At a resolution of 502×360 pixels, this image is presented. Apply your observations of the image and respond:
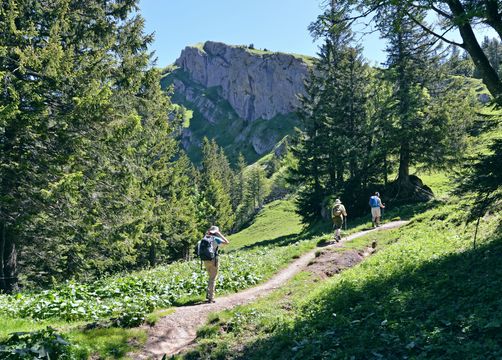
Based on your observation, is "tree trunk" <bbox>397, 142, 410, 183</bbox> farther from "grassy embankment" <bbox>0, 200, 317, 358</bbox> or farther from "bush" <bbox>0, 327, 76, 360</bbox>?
"bush" <bbox>0, 327, 76, 360</bbox>

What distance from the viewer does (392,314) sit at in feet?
25.5

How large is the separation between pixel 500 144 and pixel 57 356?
1020 centimetres

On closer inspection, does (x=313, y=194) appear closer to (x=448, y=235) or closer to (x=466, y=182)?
(x=448, y=235)

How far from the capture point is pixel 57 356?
760cm

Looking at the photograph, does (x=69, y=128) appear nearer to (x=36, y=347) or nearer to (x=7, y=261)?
(x=7, y=261)

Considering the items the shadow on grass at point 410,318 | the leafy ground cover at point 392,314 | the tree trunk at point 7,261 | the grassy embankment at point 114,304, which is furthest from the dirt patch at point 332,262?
the tree trunk at point 7,261

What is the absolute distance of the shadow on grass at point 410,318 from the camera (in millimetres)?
6004

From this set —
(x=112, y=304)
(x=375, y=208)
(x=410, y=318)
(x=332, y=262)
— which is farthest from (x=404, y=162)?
(x=112, y=304)

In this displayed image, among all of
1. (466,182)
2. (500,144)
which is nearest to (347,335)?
(466,182)

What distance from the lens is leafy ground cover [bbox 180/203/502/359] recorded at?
6.20 meters

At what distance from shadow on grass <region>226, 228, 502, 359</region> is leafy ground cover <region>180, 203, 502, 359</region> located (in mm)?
18

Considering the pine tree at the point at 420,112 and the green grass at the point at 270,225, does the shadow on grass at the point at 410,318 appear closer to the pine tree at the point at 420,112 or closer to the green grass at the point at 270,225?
the pine tree at the point at 420,112

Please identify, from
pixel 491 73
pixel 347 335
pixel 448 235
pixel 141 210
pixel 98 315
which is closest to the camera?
pixel 347 335

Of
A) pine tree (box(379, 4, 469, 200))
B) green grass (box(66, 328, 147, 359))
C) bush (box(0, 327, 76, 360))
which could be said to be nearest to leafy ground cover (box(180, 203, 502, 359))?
green grass (box(66, 328, 147, 359))
